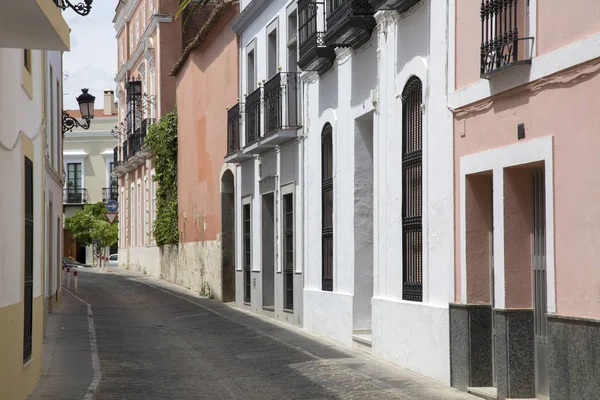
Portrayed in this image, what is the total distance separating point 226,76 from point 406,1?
13.8 meters

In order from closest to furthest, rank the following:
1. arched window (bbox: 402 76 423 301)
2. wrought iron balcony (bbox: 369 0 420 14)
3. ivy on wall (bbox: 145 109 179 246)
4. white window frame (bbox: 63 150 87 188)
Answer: arched window (bbox: 402 76 423 301) → wrought iron balcony (bbox: 369 0 420 14) → ivy on wall (bbox: 145 109 179 246) → white window frame (bbox: 63 150 87 188)

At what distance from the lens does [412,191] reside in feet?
45.8

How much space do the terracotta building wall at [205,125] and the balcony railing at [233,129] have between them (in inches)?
23.1

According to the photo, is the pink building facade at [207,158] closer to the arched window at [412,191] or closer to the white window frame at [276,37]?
the white window frame at [276,37]

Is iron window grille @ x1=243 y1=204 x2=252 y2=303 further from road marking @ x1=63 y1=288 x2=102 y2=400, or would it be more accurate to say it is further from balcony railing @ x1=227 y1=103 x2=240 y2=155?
road marking @ x1=63 y1=288 x2=102 y2=400

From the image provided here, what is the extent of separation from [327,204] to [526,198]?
7.97m

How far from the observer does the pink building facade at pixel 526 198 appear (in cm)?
911

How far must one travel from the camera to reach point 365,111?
16047 millimetres

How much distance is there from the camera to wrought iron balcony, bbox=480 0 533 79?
10469 mm

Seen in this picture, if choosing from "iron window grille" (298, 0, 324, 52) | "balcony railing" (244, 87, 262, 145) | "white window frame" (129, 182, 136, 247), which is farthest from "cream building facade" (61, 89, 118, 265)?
"iron window grille" (298, 0, 324, 52)

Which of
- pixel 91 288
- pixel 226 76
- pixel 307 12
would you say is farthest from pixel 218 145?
pixel 307 12

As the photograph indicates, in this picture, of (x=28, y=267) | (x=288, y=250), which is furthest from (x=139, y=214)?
(x=28, y=267)

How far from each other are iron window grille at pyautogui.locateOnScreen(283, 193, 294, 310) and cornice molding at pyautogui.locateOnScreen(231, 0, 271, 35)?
419cm

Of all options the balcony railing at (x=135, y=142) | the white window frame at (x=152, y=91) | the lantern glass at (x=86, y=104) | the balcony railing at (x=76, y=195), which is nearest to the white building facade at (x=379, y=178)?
the lantern glass at (x=86, y=104)
